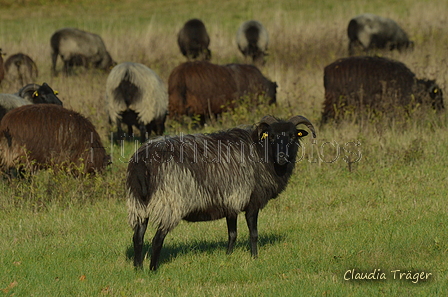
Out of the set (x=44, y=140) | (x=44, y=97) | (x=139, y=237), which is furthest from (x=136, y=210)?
(x=44, y=97)

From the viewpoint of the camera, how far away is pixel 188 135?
660 centimetres

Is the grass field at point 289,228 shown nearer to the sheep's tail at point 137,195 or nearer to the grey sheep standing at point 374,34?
the sheep's tail at point 137,195

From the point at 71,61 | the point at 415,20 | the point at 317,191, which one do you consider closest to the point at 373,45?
the point at 415,20

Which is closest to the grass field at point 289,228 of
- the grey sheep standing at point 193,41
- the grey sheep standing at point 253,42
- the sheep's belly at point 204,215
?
the sheep's belly at point 204,215

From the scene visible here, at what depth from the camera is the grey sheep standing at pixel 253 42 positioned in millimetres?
21459

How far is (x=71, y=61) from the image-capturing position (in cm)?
2148

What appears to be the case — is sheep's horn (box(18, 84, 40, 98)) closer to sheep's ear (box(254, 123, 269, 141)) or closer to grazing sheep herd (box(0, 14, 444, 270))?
grazing sheep herd (box(0, 14, 444, 270))

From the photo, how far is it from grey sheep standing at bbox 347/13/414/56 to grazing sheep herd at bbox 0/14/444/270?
709 cm

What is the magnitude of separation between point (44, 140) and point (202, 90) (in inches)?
196

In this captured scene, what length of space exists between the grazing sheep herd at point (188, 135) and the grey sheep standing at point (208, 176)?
0.4 inches

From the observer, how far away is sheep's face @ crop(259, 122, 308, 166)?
22.2 ft

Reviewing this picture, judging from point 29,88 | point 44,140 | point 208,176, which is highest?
point 29,88

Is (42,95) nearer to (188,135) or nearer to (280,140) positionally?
(188,135)

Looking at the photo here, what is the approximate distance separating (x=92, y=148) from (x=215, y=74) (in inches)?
193
